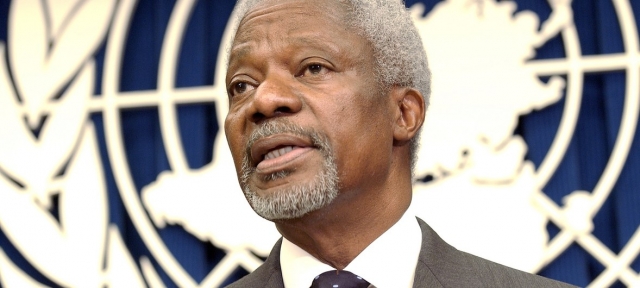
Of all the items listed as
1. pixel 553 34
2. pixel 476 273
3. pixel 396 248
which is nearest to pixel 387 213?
pixel 396 248

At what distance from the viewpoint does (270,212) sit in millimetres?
1222

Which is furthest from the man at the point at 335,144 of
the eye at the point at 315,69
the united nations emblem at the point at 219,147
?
the united nations emblem at the point at 219,147

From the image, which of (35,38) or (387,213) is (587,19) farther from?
(35,38)

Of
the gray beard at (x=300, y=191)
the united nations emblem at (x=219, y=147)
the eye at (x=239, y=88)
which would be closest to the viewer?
the gray beard at (x=300, y=191)

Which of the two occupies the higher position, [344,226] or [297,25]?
[297,25]

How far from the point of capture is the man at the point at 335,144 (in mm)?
1229

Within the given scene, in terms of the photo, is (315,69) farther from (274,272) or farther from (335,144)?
(274,272)

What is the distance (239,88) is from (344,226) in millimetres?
274

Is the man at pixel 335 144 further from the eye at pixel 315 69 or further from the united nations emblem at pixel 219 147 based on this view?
the united nations emblem at pixel 219 147

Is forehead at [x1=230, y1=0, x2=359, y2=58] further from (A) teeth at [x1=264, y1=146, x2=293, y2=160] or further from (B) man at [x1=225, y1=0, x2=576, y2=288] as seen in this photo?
(A) teeth at [x1=264, y1=146, x2=293, y2=160]

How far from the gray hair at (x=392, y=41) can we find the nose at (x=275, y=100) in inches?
6.2

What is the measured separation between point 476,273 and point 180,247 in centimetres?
123

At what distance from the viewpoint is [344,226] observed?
1306mm

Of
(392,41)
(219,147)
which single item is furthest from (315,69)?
(219,147)
